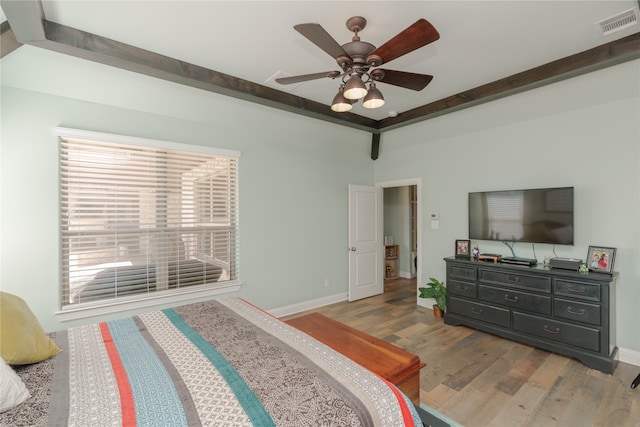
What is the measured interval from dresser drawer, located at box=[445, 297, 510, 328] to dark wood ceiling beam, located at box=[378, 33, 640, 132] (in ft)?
7.78

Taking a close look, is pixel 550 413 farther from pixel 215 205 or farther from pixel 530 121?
pixel 215 205

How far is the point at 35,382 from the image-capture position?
1.30 m

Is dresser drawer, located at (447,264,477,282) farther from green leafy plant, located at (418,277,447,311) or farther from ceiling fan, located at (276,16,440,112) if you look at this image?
ceiling fan, located at (276,16,440,112)

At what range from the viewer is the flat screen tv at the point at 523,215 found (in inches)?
124

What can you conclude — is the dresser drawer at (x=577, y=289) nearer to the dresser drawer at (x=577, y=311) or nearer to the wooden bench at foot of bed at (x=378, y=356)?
the dresser drawer at (x=577, y=311)

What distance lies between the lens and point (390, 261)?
6.60 metres

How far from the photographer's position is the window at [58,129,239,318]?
2.86 metres

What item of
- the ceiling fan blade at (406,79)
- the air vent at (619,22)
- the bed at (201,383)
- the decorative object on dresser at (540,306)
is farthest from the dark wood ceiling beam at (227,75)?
the bed at (201,383)

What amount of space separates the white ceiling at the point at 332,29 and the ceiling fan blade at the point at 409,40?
418 millimetres

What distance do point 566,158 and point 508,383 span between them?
246 centimetres

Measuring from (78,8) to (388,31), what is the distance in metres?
2.21

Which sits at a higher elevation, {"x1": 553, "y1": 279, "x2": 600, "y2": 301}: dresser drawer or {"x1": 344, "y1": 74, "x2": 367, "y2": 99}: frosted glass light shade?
{"x1": 344, "y1": 74, "x2": 367, "y2": 99}: frosted glass light shade

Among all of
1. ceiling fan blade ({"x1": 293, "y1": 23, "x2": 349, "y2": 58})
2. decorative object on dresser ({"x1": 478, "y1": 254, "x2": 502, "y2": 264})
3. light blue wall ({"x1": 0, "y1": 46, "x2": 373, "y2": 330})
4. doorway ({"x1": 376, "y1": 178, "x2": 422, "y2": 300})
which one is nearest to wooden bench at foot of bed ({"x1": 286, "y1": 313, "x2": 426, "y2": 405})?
light blue wall ({"x1": 0, "y1": 46, "x2": 373, "y2": 330})

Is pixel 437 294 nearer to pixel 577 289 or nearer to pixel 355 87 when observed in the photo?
pixel 577 289
